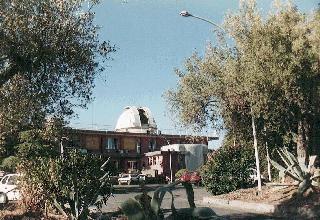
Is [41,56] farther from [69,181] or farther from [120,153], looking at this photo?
[120,153]

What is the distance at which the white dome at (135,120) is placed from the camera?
85688 millimetres

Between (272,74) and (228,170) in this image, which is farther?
(228,170)

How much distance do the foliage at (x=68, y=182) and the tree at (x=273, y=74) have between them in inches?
407

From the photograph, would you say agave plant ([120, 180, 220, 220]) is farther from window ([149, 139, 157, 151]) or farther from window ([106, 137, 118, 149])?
window ([149, 139, 157, 151])

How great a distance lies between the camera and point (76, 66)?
688 inches

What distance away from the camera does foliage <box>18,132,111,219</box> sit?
13.8 metres

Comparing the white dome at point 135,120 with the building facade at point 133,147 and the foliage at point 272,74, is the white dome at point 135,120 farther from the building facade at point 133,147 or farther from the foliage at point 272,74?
the foliage at point 272,74

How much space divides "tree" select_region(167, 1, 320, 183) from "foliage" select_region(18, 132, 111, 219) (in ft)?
33.9

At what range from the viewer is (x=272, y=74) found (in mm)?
21609

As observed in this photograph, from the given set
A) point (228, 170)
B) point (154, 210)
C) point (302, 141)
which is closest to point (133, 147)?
point (228, 170)

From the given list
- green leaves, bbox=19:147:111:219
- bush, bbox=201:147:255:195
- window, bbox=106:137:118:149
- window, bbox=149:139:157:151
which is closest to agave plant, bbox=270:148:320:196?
bush, bbox=201:147:255:195

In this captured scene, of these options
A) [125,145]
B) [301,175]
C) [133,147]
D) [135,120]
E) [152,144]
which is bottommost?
[301,175]

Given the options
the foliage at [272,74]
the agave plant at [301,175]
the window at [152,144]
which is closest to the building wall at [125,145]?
the window at [152,144]

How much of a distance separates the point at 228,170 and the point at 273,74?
693cm
